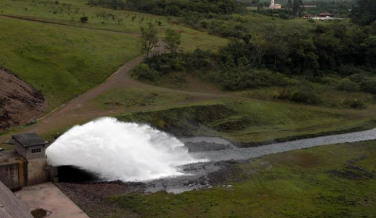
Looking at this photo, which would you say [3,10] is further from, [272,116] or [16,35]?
[272,116]

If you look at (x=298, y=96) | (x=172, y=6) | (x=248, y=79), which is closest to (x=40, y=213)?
(x=298, y=96)

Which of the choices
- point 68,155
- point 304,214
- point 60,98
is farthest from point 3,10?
point 304,214

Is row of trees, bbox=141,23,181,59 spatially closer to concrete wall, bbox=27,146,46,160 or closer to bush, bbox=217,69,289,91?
bush, bbox=217,69,289,91

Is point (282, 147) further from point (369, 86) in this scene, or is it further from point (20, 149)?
point (369, 86)

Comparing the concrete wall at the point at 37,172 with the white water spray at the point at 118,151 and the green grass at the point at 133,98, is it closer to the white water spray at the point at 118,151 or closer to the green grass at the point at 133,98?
the white water spray at the point at 118,151

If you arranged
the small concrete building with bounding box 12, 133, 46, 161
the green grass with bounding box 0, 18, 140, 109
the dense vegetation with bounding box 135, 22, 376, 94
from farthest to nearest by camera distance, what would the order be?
1. the dense vegetation with bounding box 135, 22, 376, 94
2. the green grass with bounding box 0, 18, 140, 109
3. the small concrete building with bounding box 12, 133, 46, 161

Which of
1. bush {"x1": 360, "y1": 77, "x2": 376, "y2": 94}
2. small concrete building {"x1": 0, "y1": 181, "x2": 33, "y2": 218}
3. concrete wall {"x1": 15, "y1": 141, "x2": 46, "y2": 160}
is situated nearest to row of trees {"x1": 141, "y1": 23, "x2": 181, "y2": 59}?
bush {"x1": 360, "y1": 77, "x2": 376, "y2": 94}
